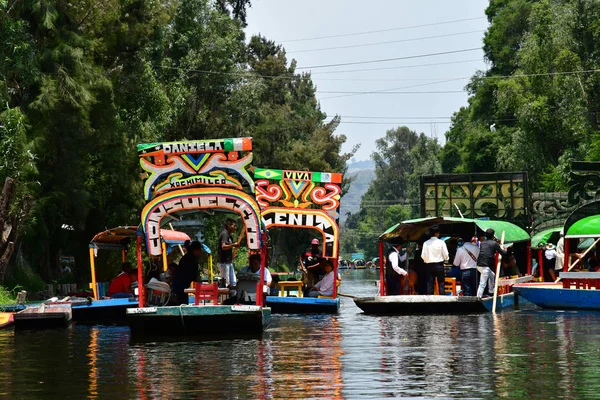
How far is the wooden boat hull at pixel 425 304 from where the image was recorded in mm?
27594

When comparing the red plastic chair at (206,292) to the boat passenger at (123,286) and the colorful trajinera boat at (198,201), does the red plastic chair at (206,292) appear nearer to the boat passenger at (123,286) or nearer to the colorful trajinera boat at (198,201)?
the colorful trajinera boat at (198,201)

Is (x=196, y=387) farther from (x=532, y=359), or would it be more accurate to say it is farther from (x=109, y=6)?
(x=109, y=6)

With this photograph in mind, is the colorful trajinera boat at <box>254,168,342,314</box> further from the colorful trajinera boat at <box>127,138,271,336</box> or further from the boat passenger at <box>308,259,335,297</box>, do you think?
the colorful trajinera boat at <box>127,138,271,336</box>

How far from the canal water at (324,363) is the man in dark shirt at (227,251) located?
64.6 inches

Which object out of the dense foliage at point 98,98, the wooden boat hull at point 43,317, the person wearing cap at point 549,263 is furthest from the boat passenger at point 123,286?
the person wearing cap at point 549,263

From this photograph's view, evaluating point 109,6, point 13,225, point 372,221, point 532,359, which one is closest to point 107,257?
point 109,6

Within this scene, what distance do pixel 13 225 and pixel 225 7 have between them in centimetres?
3277

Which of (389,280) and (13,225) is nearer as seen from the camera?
(389,280)

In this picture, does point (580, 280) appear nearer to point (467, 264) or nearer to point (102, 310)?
point (467, 264)

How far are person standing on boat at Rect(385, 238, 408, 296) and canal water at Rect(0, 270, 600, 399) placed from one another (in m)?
3.67

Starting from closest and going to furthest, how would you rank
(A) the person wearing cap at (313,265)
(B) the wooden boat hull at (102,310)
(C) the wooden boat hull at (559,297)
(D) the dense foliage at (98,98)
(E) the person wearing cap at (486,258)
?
(B) the wooden boat hull at (102,310) → (C) the wooden boat hull at (559,297) → (E) the person wearing cap at (486,258) → (A) the person wearing cap at (313,265) → (D) the dense foliage at (98,98)

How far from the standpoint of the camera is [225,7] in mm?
64062

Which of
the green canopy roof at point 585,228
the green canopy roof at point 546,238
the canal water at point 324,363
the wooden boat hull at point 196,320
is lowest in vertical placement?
the canal water at point 324,363

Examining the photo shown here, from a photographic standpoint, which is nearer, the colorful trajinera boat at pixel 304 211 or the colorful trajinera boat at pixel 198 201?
the colorful trajinera boat at pixel 198 201
